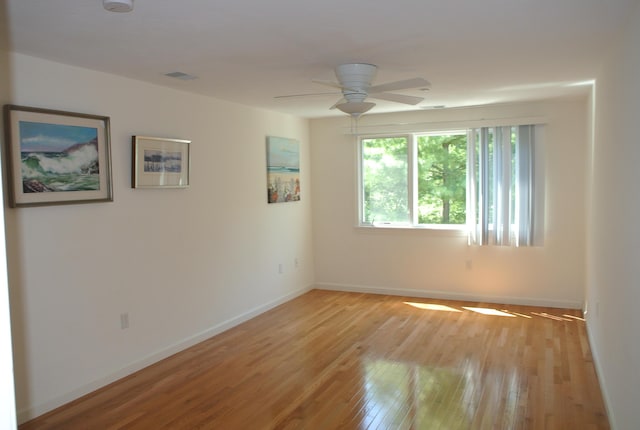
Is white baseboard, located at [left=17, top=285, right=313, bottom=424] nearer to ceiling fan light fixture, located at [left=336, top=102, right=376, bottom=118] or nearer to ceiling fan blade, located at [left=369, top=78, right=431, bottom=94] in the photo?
ceiling fan light fixture, located at [left=336, top=102, right=376, bottom=118]

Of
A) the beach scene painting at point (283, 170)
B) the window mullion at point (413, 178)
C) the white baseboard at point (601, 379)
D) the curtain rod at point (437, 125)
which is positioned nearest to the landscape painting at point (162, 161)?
the beach scene painting at point (283, 170)

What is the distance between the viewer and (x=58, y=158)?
10.8 feet

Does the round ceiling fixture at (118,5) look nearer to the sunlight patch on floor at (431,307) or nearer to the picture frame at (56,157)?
the picture frame at (56,157)

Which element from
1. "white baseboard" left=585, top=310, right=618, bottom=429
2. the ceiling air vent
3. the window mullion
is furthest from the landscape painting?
"white baseboard" left=585, top=310, right=618, bottom=429

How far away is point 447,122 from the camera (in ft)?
19.5

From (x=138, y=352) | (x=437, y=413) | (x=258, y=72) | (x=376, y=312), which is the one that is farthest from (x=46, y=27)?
(x=376, y=312)

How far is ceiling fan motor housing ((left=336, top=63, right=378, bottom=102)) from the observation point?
3369mm

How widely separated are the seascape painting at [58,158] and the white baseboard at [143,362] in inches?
56.2

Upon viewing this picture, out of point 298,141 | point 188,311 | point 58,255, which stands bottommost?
point 188,311

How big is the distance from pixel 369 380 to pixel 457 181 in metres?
3.21

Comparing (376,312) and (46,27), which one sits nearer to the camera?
(46,27)

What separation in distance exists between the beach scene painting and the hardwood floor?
1546mm

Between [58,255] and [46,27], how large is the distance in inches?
60.1

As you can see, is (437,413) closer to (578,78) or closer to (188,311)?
(188,311)
